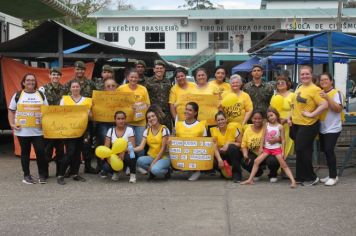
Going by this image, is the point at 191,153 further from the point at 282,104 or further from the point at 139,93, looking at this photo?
the point at 282,104

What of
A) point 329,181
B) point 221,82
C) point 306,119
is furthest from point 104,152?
point 329,181

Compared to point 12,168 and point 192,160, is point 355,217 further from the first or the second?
point 12,168

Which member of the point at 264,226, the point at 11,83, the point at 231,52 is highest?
the point at 231,52

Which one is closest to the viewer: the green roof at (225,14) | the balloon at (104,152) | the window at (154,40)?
the balloon at (104,152)

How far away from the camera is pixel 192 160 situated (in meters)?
7.85

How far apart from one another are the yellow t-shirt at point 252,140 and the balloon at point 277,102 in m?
0.45

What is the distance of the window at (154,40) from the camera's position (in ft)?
157

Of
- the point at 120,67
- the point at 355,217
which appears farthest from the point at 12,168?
the point at 120,67

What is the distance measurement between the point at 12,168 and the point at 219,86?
407 cm

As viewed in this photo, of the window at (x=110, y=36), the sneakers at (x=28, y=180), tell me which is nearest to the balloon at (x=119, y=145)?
→ the sneakers at (x=28, y=180)

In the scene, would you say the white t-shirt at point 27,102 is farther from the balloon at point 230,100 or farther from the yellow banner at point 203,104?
the balloon at point 230,100

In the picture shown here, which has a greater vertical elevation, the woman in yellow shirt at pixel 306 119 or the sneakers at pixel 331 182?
the woman in yellow shirt at pixel 306 119

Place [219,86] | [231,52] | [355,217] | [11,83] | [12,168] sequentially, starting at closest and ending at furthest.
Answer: [355,217]
[219,86]
[12,168]
[11,83]
[231,52]

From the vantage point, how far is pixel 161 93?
8523 millimetres
